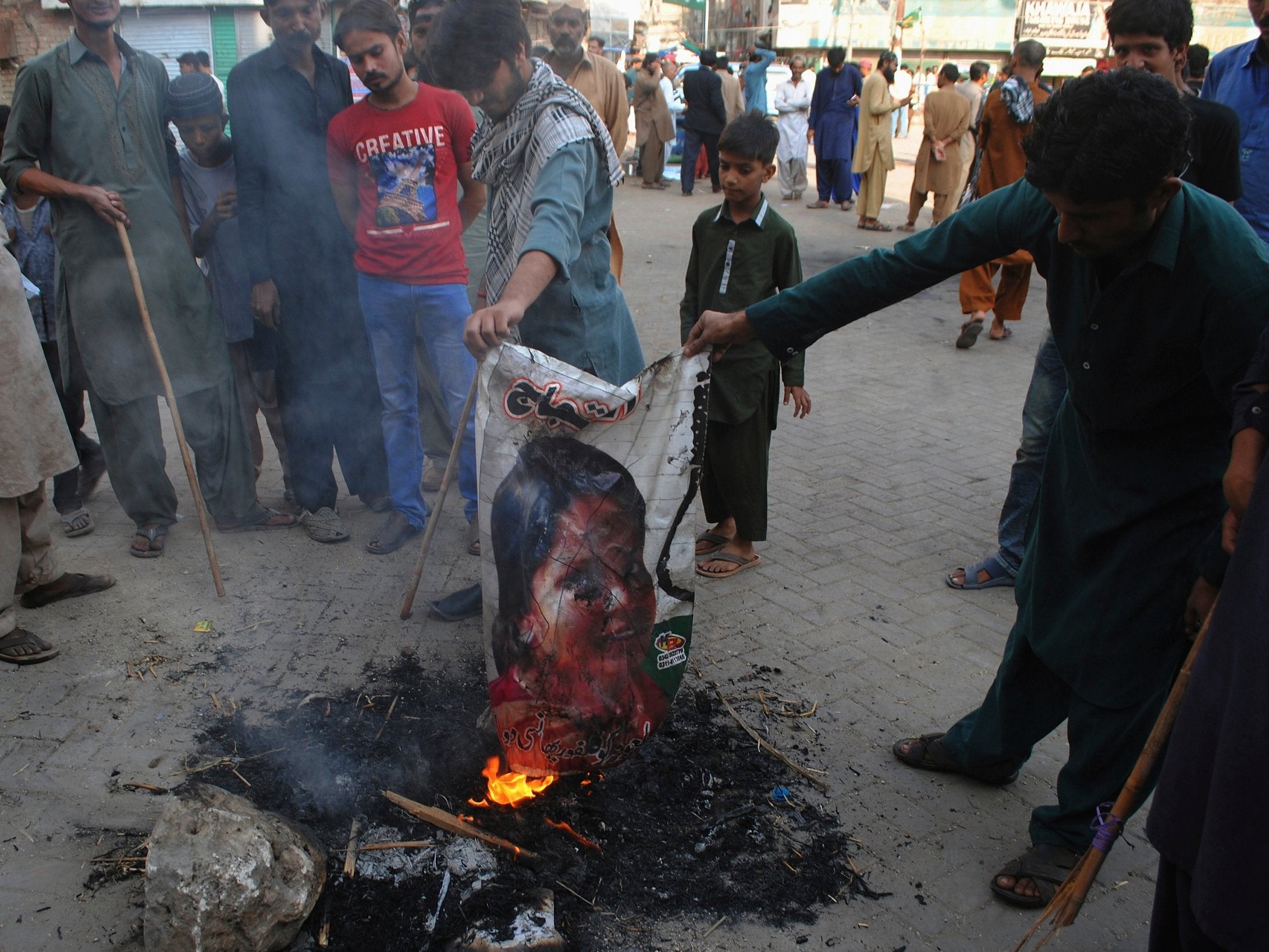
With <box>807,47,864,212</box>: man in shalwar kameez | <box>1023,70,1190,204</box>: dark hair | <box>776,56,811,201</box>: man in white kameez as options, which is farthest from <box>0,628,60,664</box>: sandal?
<box>776,56,811,201</box>: man in white kameez

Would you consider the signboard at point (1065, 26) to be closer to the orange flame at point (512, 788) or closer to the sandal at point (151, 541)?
the sandal at point (151, 541)

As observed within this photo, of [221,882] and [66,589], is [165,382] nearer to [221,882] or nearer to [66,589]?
[66,589]

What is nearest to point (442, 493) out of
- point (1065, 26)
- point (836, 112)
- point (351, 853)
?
point (351, 853)

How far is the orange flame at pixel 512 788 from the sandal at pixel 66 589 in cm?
227

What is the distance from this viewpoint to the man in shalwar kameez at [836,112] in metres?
13.8

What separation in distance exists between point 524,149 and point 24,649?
2636 millimetres

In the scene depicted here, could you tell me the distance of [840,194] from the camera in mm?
15141

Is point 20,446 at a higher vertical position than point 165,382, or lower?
lower

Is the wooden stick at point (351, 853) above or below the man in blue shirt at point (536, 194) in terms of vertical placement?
below

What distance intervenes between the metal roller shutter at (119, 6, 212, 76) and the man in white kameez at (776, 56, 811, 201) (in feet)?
32.7

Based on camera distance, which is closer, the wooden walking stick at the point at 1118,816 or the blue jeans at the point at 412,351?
the wooden walking stick at the point at 1118,816

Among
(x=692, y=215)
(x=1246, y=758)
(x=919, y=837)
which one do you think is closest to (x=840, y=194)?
(x=692, y=215)

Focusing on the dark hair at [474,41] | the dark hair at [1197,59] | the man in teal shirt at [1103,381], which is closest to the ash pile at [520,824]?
the man in teal shirt at [1103,381]

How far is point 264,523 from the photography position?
4.86 meters
